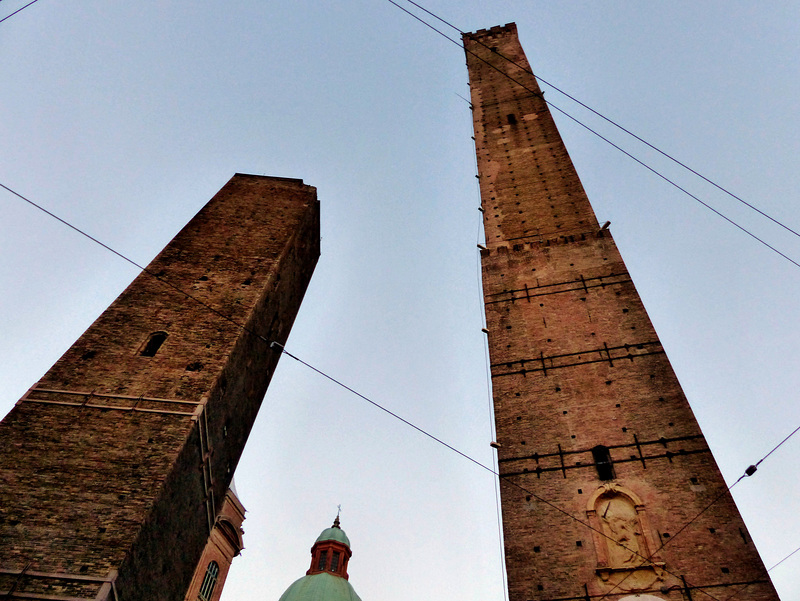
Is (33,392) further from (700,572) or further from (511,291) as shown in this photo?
(700,572)

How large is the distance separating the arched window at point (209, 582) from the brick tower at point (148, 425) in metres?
7.79

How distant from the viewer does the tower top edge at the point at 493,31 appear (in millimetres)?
24625

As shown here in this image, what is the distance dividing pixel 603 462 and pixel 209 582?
12831 mm

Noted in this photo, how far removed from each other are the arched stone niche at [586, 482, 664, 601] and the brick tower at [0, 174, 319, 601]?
5.13 metres

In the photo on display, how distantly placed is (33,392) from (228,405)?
2614 mm

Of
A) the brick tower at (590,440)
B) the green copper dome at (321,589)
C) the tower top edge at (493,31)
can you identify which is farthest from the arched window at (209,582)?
the tower top edge at (493,31)

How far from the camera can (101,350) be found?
9156 mm

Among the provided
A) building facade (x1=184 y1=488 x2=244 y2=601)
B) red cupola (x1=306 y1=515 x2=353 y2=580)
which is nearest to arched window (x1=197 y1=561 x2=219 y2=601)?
building facade (x1=184 y1=488 x2=244 y2=601)

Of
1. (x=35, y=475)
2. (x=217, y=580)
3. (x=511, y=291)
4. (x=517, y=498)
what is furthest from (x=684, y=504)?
(x=217, y=580)

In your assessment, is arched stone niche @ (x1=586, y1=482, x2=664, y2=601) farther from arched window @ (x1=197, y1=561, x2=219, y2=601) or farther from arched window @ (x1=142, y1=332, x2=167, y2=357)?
arched window @ (x1=197, y1=561, x2=219, y2=601)

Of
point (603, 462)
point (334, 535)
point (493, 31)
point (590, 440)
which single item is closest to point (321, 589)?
point (334, 535)

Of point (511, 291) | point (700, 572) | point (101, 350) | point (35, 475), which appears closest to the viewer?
point (700, 572)

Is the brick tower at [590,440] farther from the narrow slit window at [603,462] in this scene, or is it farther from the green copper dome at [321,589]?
the green copper dome at [321,589]

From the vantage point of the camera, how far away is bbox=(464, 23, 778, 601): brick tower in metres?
6.97
